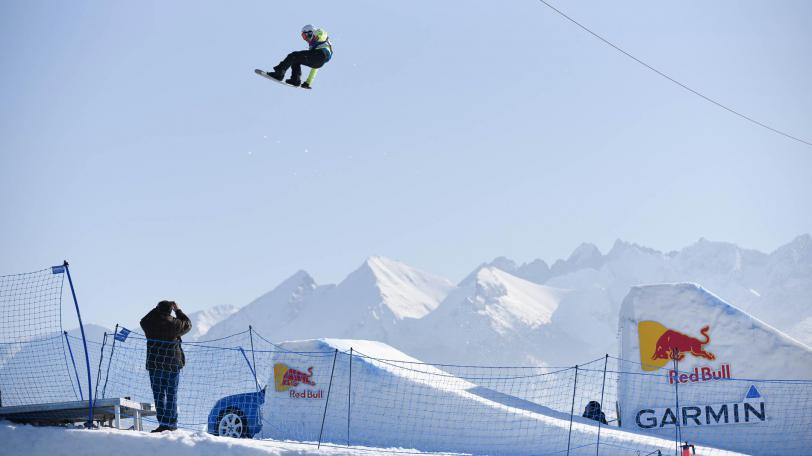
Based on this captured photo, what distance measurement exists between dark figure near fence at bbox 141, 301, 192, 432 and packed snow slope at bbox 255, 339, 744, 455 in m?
2.36

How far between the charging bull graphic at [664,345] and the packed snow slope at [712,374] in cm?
1

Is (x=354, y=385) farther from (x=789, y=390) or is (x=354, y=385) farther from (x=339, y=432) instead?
(x=789, y=390)

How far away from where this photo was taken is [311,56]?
1545 cm

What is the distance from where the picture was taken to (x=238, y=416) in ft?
50.8

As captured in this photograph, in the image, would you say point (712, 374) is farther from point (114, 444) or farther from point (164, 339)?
point (114, 444)

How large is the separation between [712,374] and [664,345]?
80cm

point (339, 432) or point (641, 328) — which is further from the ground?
point (641, 328)

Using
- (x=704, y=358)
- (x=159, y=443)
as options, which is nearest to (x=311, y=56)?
(x=159, y=443)

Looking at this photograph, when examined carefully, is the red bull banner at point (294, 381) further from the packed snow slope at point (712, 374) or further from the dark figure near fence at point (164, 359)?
the packed snow slope at point (712, 374)

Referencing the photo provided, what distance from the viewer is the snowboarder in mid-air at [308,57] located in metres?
15.4

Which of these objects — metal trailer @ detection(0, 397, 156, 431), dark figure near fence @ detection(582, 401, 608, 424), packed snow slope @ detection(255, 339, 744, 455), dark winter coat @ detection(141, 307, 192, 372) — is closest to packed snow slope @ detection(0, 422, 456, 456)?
metal trailer @ detection(0, 397, 156, 431)

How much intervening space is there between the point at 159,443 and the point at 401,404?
4211 millimetres

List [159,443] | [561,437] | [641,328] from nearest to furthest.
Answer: [159,443] < [561,437] < [641,328]

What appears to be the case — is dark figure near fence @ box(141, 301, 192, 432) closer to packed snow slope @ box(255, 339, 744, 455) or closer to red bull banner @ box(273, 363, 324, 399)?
packed snow slope @ box(255, 339, 744, 455)
